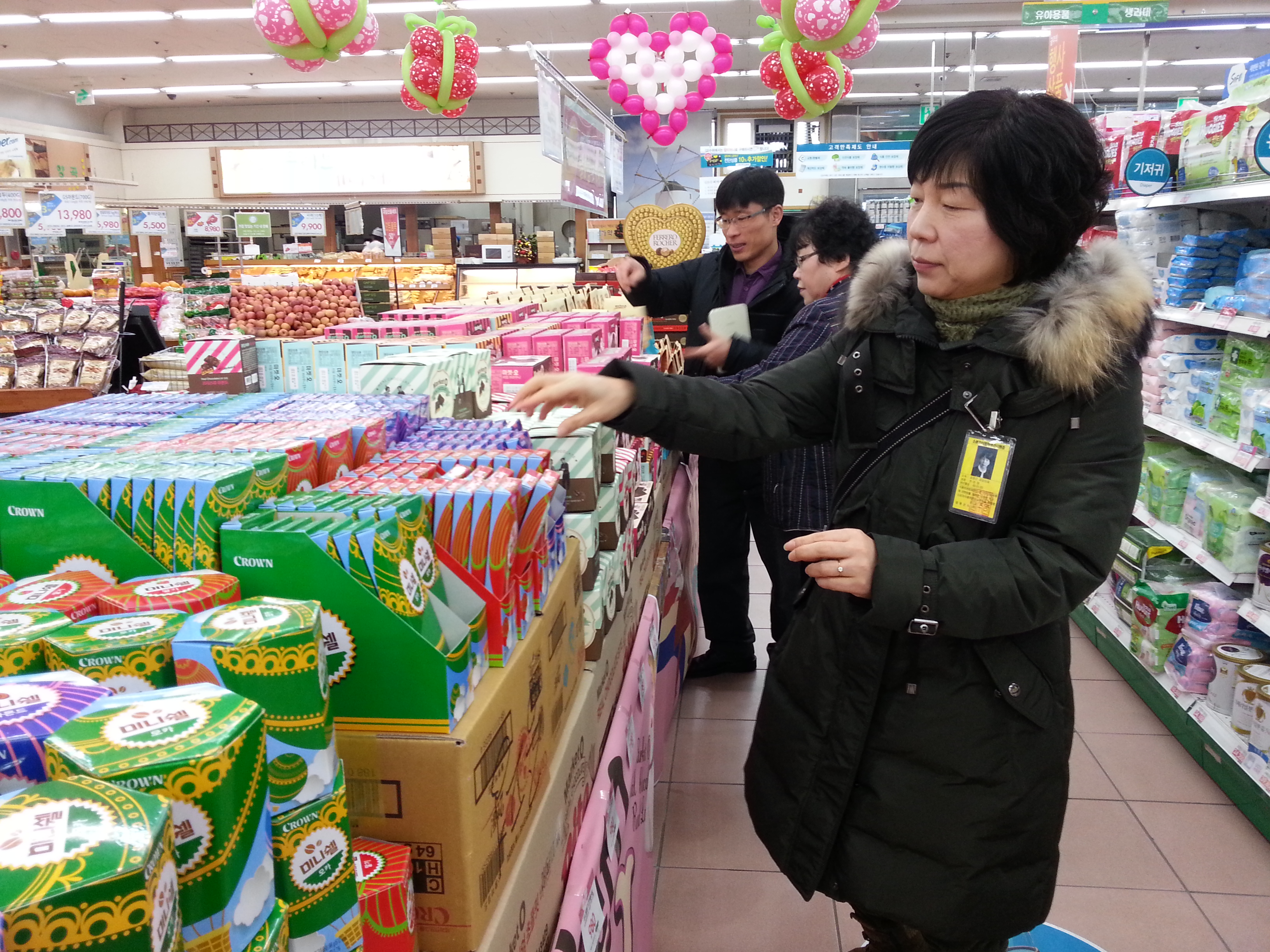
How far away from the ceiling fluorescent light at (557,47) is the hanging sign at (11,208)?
23.6 feet

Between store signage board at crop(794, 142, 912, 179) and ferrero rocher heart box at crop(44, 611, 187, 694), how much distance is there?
8994mm

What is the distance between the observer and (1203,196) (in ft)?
10.1

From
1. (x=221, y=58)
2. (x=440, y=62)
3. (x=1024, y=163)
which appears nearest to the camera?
(x=1024, y=163)

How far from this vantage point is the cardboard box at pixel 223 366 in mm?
2445

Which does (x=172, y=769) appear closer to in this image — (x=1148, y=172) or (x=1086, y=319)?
(x=1086, y=319)

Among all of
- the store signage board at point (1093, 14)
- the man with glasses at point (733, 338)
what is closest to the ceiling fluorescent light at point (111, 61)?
the store signage board at point (1093, 14)

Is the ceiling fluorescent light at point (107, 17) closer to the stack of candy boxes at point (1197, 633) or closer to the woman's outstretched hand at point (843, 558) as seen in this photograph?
the stack of candy boxes at point (1197, 633)

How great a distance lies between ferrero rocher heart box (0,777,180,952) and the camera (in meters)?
0.44

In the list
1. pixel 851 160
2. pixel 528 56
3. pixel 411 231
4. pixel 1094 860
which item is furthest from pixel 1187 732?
pixel 411 231

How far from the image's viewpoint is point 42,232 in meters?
6.99

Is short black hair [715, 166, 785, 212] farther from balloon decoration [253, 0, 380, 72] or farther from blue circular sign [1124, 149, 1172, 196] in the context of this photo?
balloon decoration [253, 0, 380, 72]

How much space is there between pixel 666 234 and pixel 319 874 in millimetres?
4693

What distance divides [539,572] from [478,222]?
15.8 m

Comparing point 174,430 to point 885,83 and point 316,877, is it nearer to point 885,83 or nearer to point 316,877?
point 316,877
